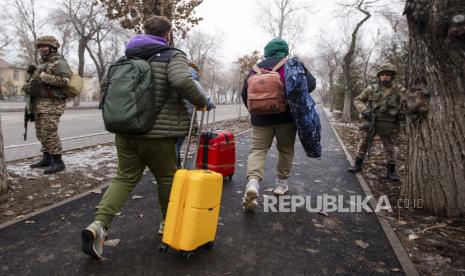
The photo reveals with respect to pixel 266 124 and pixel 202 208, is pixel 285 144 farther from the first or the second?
pixel 202 208

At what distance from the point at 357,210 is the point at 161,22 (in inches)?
126

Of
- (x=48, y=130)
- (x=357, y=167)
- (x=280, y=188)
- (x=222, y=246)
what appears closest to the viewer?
(x=222, y=246)

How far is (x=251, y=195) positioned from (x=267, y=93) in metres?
1.17

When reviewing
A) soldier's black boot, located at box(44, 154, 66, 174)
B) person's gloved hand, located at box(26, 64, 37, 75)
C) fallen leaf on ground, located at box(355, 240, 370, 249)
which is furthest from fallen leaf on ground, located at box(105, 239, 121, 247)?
person's gloved hand, located at box(26, 64, 37, 75)

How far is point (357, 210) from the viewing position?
4.24 meters

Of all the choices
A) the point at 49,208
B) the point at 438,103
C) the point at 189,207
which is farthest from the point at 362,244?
the point at 49,208

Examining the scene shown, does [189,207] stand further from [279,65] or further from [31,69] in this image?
[31,69]

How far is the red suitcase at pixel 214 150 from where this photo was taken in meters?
4.96

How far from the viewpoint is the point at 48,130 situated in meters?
5.36

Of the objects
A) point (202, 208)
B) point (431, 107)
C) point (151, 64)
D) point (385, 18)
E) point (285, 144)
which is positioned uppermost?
point (385, 18)

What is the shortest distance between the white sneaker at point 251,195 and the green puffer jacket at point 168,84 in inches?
53.2

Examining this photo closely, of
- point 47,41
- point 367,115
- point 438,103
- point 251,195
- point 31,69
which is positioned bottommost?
point 251,195

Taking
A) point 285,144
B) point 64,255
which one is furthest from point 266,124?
point 64,255

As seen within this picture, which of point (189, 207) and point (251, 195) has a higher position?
point (189, 207)
